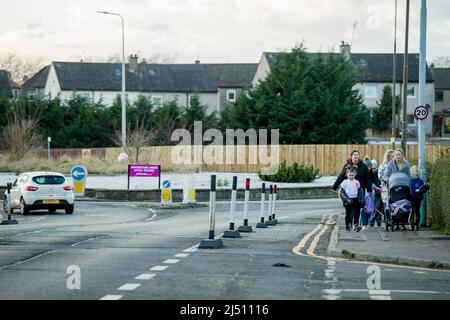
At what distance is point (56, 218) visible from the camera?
3002 cm

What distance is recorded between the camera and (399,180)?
20406 millimetres

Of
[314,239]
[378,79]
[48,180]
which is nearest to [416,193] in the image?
[314,239]

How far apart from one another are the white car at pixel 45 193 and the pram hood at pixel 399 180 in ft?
49.7

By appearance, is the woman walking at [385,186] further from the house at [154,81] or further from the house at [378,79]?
the house at [154,81]

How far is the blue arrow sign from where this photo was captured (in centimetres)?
4259

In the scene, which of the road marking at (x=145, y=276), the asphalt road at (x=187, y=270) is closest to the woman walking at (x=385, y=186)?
the asphalt road at (x=187, y=270)

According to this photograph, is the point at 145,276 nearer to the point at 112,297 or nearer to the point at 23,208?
the point at 112,297

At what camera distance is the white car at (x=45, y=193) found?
32.6 meters

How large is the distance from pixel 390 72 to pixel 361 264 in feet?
286

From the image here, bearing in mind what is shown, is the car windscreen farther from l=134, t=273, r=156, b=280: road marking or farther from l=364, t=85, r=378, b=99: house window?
l=364, t=85, r=378, b=99: house window

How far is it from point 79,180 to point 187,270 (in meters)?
31.0

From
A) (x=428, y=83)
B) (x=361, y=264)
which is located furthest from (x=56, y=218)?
(x=428, y=83)
